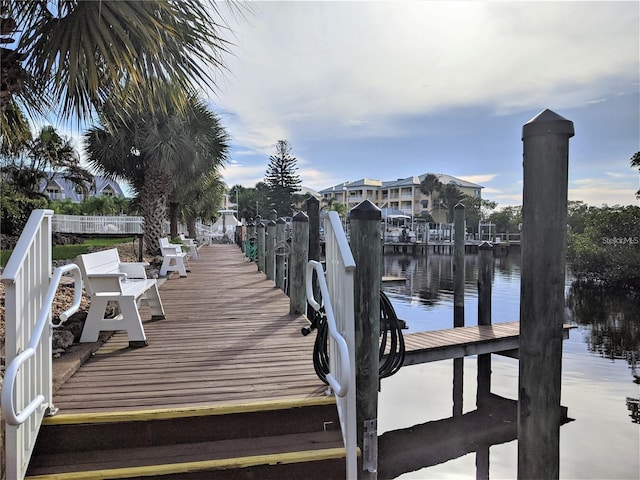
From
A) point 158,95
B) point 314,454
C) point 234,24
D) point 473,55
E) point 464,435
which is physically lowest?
point 464,435

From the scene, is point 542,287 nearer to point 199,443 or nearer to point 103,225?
point 199,443

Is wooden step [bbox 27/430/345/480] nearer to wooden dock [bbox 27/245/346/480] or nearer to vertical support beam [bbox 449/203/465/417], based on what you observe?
wooden dock [bbox 27/245/346/480]

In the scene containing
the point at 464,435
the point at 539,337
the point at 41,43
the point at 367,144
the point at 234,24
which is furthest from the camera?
the point at 367,144

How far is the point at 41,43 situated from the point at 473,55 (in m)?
A: 6.78

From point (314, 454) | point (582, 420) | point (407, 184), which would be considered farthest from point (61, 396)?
point (407, 184)

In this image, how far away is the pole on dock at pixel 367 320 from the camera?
2.60m

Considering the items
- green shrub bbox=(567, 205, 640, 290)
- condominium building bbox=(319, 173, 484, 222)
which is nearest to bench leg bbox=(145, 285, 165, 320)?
green shrub bbox=(567, 205, 640, 290)

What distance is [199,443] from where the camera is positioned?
2441 mm

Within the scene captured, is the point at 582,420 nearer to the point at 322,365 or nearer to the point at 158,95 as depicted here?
the point at 322,365

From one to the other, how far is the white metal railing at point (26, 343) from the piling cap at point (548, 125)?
2321mm

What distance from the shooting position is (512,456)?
19.0ft

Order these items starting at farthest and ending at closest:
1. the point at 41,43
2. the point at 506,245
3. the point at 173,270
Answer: the point at 506,245
the point at 173,270
the point at 41,43

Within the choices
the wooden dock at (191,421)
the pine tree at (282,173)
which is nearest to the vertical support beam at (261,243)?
the wooden dock at (191,421)

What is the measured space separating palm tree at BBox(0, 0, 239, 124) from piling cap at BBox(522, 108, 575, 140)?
2.93 m
